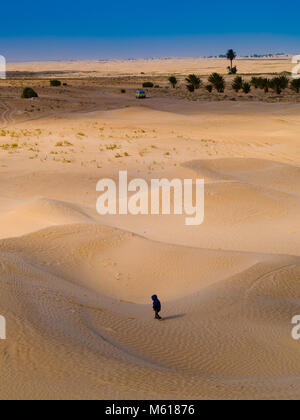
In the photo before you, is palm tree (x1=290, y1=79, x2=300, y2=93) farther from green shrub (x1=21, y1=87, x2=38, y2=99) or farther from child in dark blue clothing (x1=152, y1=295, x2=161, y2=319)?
child in dark blue clothing (x1=152, y1=295, x2=161, y2=319)

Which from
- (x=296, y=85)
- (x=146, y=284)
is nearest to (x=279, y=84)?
(x=296, y=85)

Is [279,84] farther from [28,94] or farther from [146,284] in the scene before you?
[146,284]

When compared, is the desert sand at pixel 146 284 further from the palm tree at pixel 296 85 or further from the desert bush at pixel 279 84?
the palm tree at pixel 296 85

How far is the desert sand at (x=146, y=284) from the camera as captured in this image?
540 centimetres

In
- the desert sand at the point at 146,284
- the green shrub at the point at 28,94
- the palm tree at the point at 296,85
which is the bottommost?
the desert sand at the point at 146,284

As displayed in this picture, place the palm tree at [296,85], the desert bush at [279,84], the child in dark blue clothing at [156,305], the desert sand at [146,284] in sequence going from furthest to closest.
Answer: the desert bush at [279,84], the palm tree at [296,85], the child in dark blue clothing at [156,305], the desert sand at [146,284]

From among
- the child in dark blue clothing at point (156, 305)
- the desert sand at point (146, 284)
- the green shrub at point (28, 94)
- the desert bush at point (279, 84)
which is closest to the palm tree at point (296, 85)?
the desert bush at point (279, 84)

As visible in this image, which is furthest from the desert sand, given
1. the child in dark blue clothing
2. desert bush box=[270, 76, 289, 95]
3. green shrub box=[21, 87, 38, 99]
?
desert bush box=[270, 76, 289, 95]

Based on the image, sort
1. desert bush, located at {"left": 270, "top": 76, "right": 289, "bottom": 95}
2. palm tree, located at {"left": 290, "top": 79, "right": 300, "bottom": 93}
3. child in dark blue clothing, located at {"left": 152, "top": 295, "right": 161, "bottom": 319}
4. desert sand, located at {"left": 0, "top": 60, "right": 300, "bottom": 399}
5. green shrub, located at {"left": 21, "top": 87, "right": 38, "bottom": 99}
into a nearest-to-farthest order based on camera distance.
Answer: desert sand, located at {"left": 0, "top": 60, "right": 300, "bottom": 399}
child in dark blue clothing, located at {"left": 152, "top": 295, "right": 161, "bottom": 319}
green shrub, located at {"left": 21, "top": 87, "right": 38, "bottom": 99}
palm tree, located at {"left": 290, "top": 79, "right": 300, "bottom": 93}
desert bush, located at {"left": 270, "top": 76, "right": 289, "bottom": 95}

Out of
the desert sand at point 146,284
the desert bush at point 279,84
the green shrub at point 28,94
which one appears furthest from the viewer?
the desert bush at point 279,84

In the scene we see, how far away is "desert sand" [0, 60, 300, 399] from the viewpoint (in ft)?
17.7

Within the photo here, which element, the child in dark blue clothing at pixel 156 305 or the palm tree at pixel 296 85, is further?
the palm tree at pixel 296 85

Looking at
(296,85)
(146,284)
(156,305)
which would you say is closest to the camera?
(156,305)

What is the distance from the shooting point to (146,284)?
31.7ft
